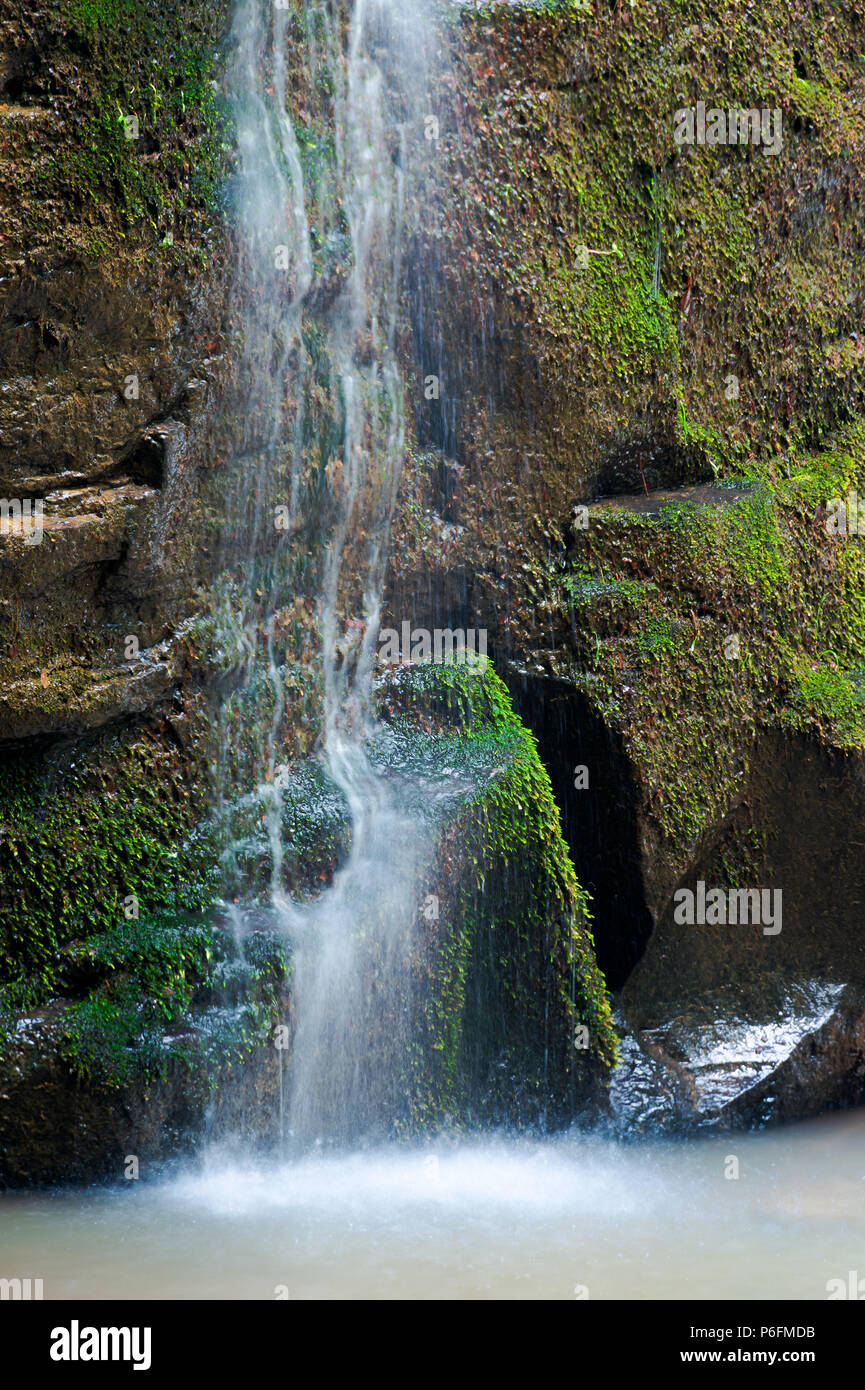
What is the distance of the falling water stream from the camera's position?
3922mm

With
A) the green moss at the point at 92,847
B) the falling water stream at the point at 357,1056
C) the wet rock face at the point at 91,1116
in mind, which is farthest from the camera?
the green moss at the point at 92,847

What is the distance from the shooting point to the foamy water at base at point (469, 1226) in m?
3.71

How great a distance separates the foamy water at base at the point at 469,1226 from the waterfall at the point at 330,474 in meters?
0.39

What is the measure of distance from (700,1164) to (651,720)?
5.28ft

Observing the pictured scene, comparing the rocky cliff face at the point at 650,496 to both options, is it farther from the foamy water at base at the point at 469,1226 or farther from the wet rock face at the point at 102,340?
the wet rock face at the point at 102,340

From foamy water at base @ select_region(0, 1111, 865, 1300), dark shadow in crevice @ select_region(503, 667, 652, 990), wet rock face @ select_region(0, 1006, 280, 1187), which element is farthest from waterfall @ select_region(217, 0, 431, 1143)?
dark shadow in crevice @ select_region(503, 667, 652, 990)

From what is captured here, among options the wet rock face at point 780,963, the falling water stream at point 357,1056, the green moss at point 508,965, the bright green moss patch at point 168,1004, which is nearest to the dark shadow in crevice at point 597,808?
the wet rock face at point 780,963

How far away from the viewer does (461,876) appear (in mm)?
4996

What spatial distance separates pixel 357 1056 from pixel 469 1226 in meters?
0.88

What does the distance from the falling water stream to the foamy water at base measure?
11 millimetres

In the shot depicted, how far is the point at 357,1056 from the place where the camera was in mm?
4859

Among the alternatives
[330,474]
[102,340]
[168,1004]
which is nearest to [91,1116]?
[168,1004]

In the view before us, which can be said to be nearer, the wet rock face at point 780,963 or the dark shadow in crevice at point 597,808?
the dark shadow in crevice at point 597,808

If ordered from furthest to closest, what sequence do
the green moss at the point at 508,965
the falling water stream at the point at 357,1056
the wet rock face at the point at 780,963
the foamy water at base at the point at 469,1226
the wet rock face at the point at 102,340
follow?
the wet rock face at the point at 780,963 → the green moss at the point at 508,965 → the wet rock face at the point at 102,340 → the falling water stream at the point at 357,1056 → the foamy water at base at the point at 469,1226
